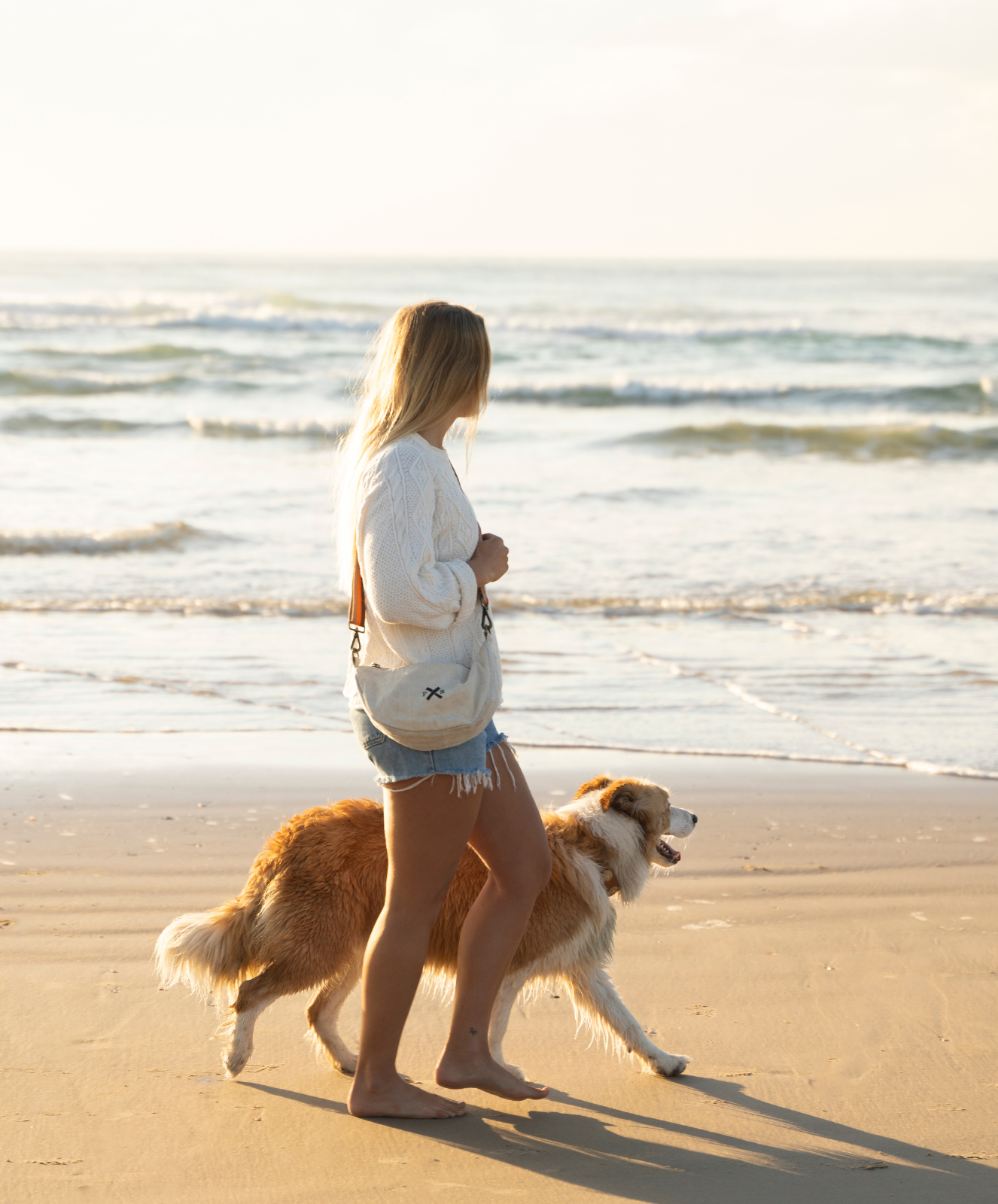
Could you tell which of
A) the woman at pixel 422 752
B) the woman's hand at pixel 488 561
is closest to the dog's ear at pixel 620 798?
the woman at pixel 422 752

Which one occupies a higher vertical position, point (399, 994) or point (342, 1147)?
point (399, 994)

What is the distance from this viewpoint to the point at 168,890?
4391 mm

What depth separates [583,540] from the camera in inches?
493

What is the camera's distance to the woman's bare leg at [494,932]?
2.95 m

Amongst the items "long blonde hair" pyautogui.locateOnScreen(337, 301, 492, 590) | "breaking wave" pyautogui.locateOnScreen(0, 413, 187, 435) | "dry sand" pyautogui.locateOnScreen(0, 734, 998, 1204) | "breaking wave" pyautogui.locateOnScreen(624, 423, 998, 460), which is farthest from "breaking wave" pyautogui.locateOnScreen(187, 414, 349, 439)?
"long blonde hair" pyautogui.locateOnScreen(337, 301, 492, 590)

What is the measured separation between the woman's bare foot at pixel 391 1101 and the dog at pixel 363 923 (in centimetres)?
28

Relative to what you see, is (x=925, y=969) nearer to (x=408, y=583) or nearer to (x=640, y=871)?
(x=640, y=871)

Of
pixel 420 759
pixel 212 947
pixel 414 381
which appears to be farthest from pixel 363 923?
pixel 414 381

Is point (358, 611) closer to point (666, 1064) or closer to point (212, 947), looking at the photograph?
point (212, 947)

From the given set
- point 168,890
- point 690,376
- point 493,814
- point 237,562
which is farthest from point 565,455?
point 493,814

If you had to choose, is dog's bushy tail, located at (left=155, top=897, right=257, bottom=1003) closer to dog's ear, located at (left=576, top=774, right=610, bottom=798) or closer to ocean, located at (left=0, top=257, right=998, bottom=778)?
dog's ear, located at (left=576, top=774, right=610, bottom=798)

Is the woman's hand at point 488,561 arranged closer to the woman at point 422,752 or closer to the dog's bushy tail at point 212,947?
the woman at point 422,752

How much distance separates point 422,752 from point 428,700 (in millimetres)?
140

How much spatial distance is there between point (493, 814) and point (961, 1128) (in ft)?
4.51
